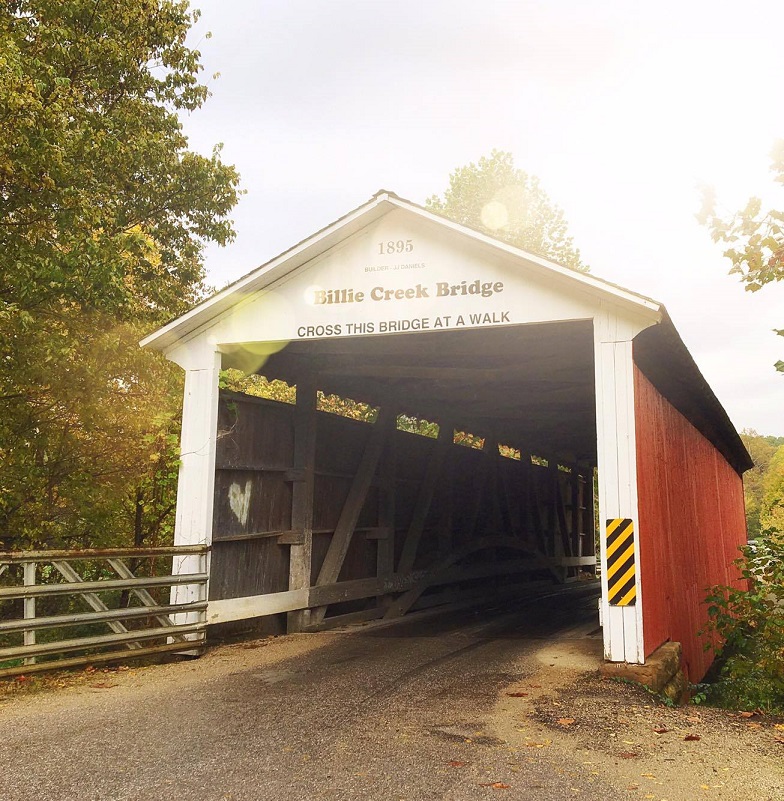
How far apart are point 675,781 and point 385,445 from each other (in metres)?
7.99

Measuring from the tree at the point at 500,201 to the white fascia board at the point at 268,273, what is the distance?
2781 cm

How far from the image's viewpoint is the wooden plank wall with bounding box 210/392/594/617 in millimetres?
9102

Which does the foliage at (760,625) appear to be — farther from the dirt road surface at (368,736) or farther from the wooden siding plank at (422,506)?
the wooden siding plank at (422,506)

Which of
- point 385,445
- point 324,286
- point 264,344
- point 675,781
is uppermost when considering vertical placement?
point 324,286

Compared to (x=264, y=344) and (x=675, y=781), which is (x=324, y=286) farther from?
(x=675, y=781)

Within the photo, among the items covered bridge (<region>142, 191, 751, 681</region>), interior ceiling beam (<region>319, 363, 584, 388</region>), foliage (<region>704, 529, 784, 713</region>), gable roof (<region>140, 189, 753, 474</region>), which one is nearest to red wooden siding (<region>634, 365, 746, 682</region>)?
covered bridge (<region>142, 191, 751, 681</region>)

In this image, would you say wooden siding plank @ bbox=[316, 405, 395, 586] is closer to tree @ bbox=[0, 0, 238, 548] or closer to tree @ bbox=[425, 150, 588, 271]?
tree @ bbox=[0, 0, 238, 548]

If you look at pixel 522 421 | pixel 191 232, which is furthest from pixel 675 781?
pixel 191 232

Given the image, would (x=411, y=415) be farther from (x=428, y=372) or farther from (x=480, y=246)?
(x=480, y=246)

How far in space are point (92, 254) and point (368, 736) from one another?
767cm

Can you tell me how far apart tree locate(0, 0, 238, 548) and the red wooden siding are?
22.3ft

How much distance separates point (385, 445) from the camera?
12.0 meters

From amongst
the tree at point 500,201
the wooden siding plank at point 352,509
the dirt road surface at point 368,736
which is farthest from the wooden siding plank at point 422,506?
the tree at point 500,201

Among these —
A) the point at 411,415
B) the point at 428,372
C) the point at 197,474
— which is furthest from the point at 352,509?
the point at 411,415
